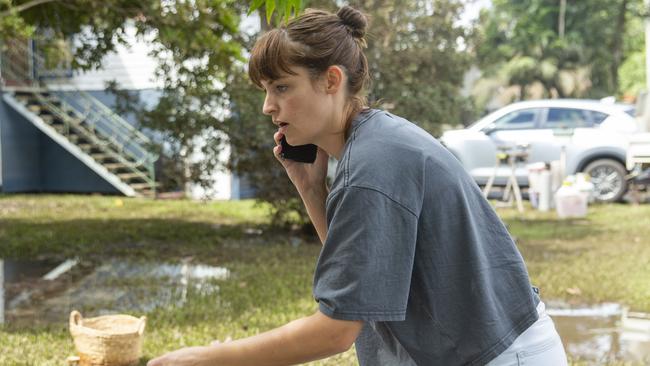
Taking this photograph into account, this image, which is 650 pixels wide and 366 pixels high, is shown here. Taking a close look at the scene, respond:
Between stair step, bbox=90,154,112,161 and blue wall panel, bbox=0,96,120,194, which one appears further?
blue wall panel, bbox=0,96,120,194

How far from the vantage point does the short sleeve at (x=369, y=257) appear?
181cm

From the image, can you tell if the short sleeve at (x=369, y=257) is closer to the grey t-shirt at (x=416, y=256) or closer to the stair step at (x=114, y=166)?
the grey t-shirt at (x=416, y=256)

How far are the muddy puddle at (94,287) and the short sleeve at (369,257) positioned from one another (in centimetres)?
529

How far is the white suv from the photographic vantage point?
49.6 ft

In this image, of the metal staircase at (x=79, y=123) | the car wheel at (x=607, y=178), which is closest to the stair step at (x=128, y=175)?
the metal staircase at (x=79, y=123)

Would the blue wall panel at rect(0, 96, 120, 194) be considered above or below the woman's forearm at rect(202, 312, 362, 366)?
below

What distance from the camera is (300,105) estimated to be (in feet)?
6.52

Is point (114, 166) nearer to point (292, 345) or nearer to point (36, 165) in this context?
point (36, 165)

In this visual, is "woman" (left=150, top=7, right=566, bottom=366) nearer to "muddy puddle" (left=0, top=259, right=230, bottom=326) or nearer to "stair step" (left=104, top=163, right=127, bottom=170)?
"muddy puddle" (left=0, top=259, right=230, bottom=326)

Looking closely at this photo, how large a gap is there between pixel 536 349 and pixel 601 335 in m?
4.58

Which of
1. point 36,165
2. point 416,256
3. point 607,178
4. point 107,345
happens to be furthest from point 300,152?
point 36,165

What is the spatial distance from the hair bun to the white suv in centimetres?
1302

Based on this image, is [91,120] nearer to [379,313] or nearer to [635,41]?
[379,313]

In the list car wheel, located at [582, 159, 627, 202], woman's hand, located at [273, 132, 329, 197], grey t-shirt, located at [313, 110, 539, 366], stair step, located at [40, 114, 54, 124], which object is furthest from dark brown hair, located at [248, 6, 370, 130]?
Result: stair step, located at [40, 114, 54, 124]
